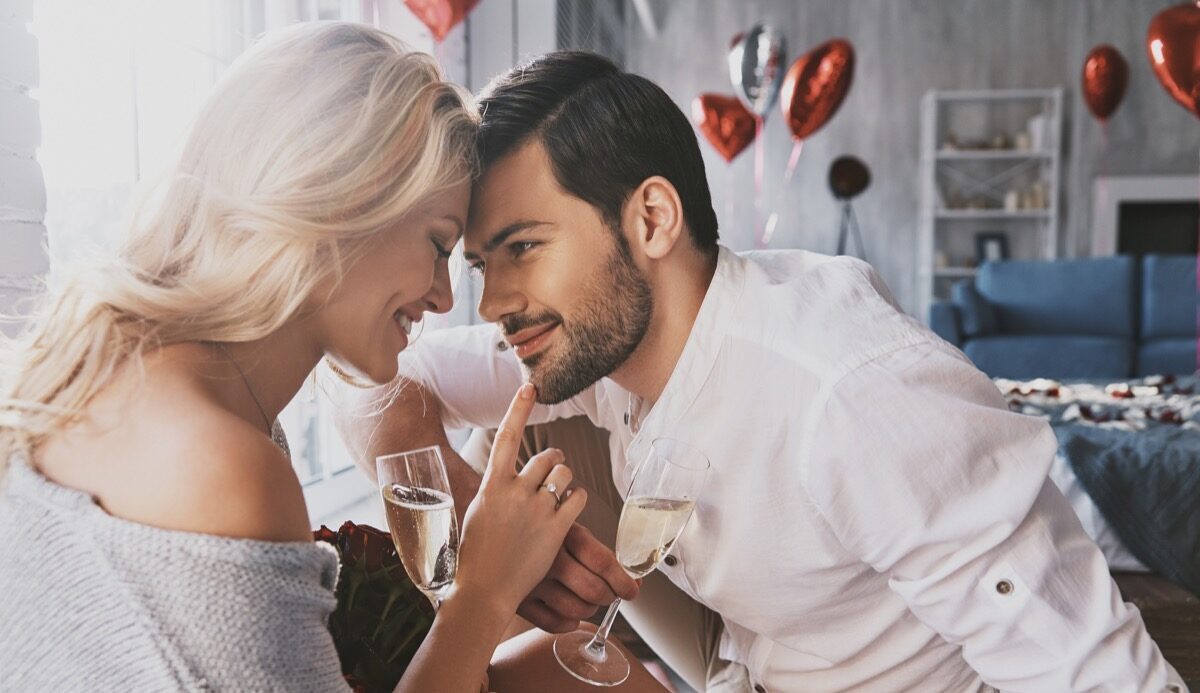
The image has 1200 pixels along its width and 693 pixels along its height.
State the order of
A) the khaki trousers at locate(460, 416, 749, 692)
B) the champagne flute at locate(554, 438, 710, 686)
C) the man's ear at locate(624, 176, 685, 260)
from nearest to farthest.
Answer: the champagne flute at locate(554, 438, 710, 686)
the man's ear at locate(624, 176, 685, 260)
the khaki trousers at locate(460, 416, 749, 692)

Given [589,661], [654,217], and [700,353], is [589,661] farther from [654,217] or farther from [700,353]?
[654,217]

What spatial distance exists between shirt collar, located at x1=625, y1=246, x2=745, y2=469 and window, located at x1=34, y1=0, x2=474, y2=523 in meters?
0.54

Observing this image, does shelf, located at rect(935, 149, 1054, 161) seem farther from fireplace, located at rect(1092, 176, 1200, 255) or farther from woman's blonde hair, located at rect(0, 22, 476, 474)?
woman's blonde hair, located at rect(0, 22, 476, 474)


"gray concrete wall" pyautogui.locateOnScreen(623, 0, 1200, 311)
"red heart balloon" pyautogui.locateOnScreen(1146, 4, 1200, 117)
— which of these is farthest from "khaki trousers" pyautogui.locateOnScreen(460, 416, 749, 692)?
"gray concrete wall" pyautogui.locateOnScreen(623, 0, 1200, 311)

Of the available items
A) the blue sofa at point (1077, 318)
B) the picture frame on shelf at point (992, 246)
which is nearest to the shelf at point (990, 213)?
the picture frame on shelf at point (992, 246)

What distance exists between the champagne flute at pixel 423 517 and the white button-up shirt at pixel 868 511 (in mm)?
407

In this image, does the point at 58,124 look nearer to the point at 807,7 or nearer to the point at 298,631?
the point at 298,631

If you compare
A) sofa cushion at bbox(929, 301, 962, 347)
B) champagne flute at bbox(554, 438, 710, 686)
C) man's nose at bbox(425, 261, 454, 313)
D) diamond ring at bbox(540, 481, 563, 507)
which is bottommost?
sofa cushion at bbox(929, 301, 962, 347)

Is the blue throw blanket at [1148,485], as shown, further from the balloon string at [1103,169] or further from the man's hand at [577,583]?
the balloon string at [1103,169]

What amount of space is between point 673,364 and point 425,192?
601 millimetres

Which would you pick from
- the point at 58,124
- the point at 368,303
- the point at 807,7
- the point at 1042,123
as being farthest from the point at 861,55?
the point at 368,303

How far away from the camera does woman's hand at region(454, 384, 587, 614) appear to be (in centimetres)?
112

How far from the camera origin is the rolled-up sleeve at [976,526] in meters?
1.18

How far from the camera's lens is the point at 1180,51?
13.4ft
